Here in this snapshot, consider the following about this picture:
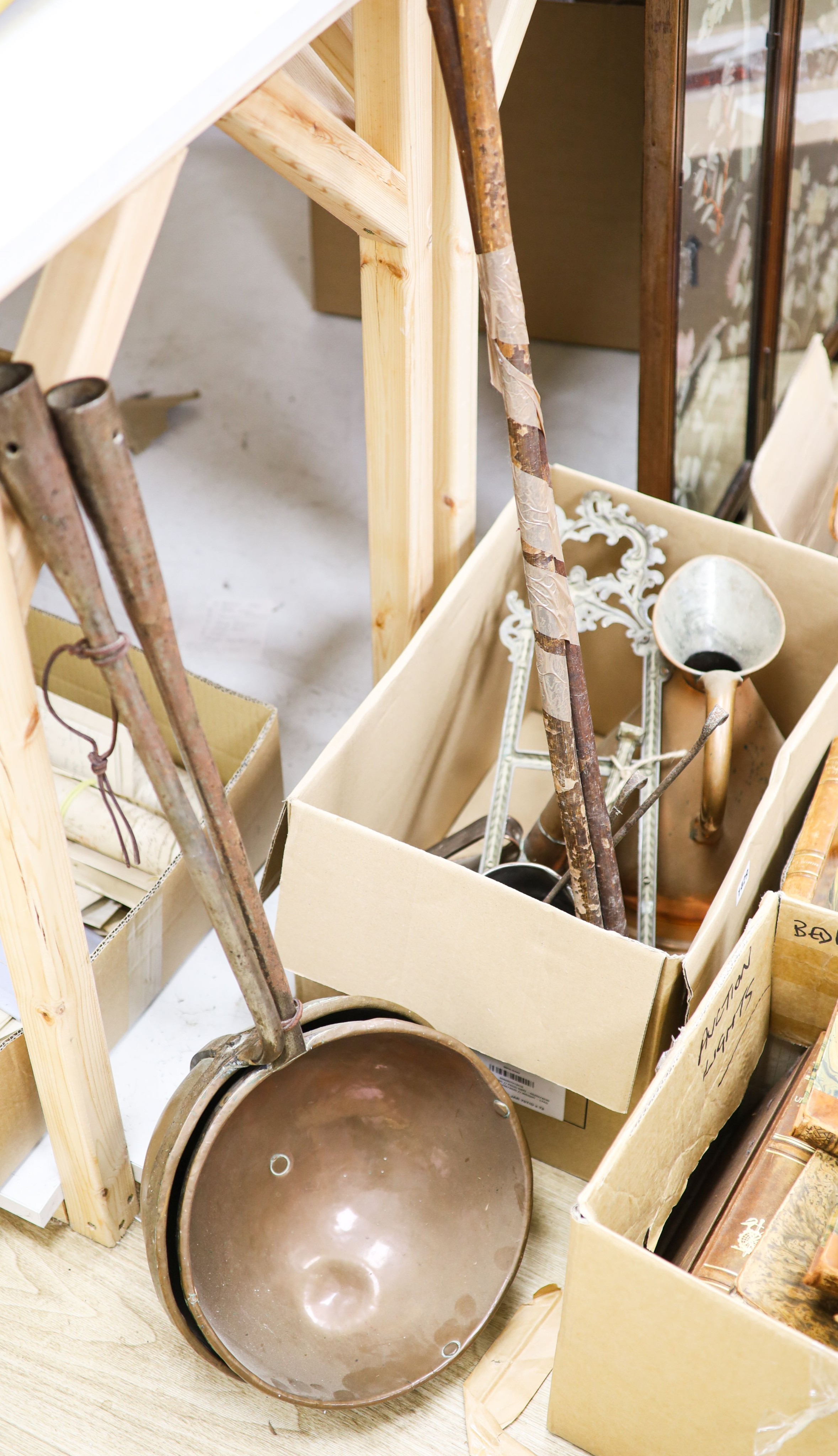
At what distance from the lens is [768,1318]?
0.92m

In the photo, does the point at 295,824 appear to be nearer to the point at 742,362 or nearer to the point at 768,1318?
the point at 768,1318

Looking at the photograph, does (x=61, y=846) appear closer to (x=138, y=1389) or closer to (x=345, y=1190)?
(x=345, y=1190)

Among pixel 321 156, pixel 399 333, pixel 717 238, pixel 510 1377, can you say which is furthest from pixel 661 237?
pixel 510 1377

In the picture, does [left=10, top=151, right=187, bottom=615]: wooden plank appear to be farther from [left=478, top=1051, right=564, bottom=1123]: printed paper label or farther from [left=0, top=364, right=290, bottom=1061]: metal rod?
[left=478, top=1051, right=564, bottom=1123]: printed paper label

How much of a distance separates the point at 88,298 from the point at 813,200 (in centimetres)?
157

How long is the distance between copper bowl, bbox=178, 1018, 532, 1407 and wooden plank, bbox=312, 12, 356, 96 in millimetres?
923

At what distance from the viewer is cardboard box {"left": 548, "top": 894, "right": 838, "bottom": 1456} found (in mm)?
944

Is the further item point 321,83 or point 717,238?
point 717,238

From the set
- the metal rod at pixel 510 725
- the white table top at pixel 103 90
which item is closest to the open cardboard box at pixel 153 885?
the metal rod at pixel 510 725

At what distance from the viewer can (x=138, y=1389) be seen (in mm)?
1228

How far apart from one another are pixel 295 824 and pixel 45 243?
22.8 inches

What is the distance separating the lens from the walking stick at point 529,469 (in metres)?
0.92

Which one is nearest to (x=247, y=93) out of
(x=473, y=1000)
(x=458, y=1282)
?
(x=473, y=1000)

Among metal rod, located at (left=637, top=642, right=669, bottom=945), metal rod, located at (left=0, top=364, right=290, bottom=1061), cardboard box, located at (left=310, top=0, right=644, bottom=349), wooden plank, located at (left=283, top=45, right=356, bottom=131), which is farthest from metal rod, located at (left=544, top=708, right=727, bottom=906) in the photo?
cardboard box, located at (left=310, top=0, right=644, bottom=349)
